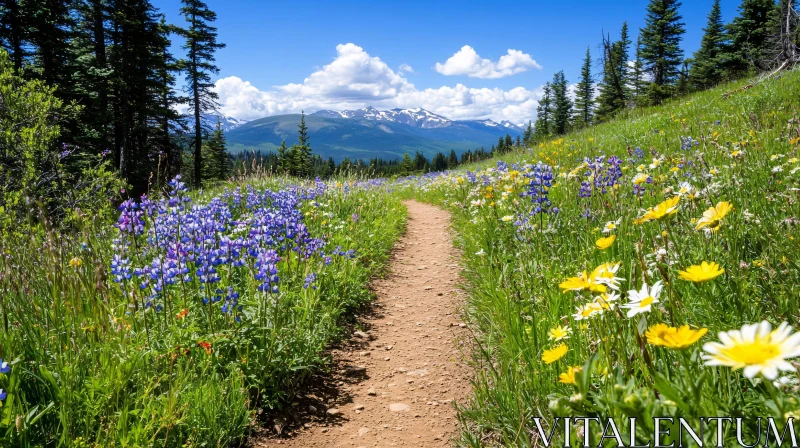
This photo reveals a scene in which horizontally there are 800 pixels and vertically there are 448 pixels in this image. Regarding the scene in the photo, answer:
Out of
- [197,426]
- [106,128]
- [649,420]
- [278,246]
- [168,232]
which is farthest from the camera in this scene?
[106,128]

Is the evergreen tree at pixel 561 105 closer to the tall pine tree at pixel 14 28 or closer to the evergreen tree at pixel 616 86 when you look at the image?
the evergreen tree at pixel 616 86

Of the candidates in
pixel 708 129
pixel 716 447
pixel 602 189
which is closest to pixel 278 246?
pixel 602 189

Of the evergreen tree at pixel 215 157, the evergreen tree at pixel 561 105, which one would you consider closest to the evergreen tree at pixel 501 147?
the evergreen tree at pixel 561 105

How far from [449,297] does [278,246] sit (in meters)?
1.82

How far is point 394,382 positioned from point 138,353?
64.7 inches

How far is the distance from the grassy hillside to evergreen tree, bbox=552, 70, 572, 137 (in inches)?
2127

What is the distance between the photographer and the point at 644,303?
1329mm

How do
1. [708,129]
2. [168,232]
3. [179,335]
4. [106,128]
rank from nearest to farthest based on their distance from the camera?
[179,335], [168,232], [708,129], [106,128]

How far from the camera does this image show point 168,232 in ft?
12.1

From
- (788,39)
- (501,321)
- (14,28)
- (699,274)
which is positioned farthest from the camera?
(14,28)

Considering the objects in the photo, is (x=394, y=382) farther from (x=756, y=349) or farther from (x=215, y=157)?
(x=215, y=157)

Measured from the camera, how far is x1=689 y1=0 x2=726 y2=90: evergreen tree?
32438mm

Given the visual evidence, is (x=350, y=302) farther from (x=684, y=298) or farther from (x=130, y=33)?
(x=130, y=33)

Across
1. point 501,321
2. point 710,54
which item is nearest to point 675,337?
point 501,321
